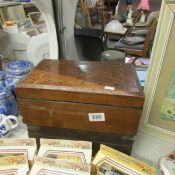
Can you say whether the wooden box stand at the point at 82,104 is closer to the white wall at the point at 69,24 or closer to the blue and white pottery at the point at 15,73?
the blue and white pottery at the point at 15,73

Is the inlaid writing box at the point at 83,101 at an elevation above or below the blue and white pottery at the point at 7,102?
above

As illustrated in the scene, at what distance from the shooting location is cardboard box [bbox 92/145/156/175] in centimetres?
45

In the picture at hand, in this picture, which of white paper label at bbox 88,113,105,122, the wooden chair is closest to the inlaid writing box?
white paper label at bbox 88,113,105,122

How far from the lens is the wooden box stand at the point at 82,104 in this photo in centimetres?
55

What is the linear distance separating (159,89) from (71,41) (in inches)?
21.5

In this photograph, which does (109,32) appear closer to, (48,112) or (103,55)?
(103,55)

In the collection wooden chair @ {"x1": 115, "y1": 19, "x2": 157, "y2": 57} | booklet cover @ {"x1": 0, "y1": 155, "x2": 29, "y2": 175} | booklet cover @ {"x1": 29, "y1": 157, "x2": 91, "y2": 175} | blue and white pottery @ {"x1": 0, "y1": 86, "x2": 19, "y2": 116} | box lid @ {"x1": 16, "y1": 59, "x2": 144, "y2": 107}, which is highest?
box lid @ {"x1": 16, "y1": 59, "x2": 144, "y2": 107}

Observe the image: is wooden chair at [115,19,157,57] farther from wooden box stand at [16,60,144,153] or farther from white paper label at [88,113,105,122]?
white paper label at [88,113,105,122]

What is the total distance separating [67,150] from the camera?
0.50 m

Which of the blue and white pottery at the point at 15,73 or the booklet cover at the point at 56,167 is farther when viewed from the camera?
the blue and white pottery at the point at 15,73

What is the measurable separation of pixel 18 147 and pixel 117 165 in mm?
268

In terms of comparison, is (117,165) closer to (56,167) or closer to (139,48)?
(56,167)

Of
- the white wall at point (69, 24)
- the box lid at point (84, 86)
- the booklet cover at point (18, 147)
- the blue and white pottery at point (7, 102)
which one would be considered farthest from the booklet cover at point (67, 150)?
the white wall at point (69, 24)

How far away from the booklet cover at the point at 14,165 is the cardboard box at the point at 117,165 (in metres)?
0.17
